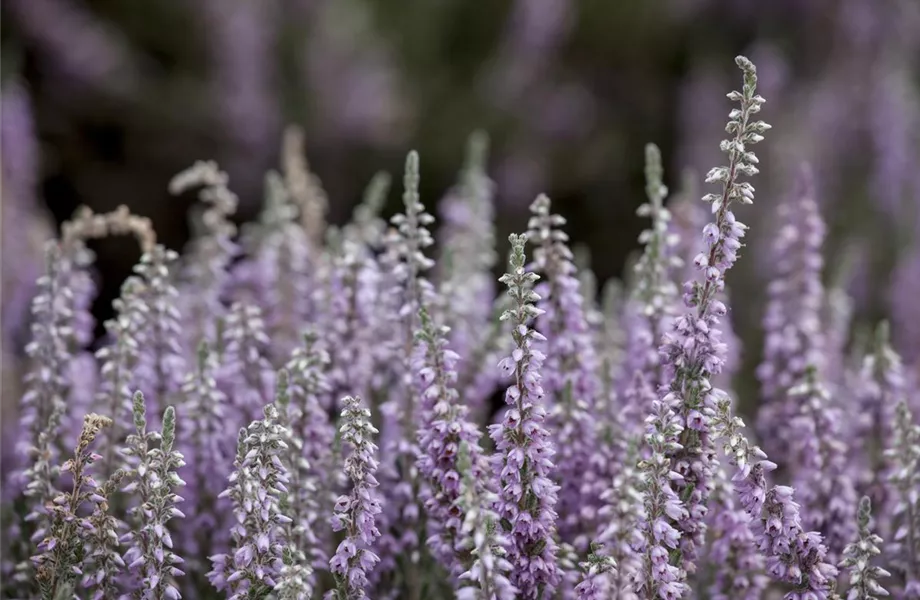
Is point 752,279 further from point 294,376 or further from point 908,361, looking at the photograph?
point 294,376

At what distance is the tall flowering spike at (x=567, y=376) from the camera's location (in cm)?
313

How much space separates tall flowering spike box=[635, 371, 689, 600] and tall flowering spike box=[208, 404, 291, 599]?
0.85 metres

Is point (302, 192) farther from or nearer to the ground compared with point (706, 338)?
farther from the ground

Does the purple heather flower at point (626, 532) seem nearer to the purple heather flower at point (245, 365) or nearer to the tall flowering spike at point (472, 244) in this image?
the purple heather flower at point (245, 365)

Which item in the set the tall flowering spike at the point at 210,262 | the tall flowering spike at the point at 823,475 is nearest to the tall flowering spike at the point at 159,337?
the tall flowering spike at the point at 210,262

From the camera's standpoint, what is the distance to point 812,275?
383cm

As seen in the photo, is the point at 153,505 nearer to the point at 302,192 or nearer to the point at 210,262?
the point at 210,262

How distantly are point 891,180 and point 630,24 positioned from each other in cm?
284

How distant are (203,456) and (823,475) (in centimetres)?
187

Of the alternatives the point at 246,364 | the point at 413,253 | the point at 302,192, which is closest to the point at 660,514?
the point at 413,253

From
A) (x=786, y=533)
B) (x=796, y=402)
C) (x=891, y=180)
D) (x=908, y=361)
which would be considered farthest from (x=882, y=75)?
(x=786, y=533)

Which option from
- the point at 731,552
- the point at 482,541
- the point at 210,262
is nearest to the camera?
the point at 482,541

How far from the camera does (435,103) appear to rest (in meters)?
8.04

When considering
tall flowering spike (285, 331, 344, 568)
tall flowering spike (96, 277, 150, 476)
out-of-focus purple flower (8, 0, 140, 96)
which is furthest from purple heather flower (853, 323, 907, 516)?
out-of-focus purple flower (8, 0, 140, 96)
